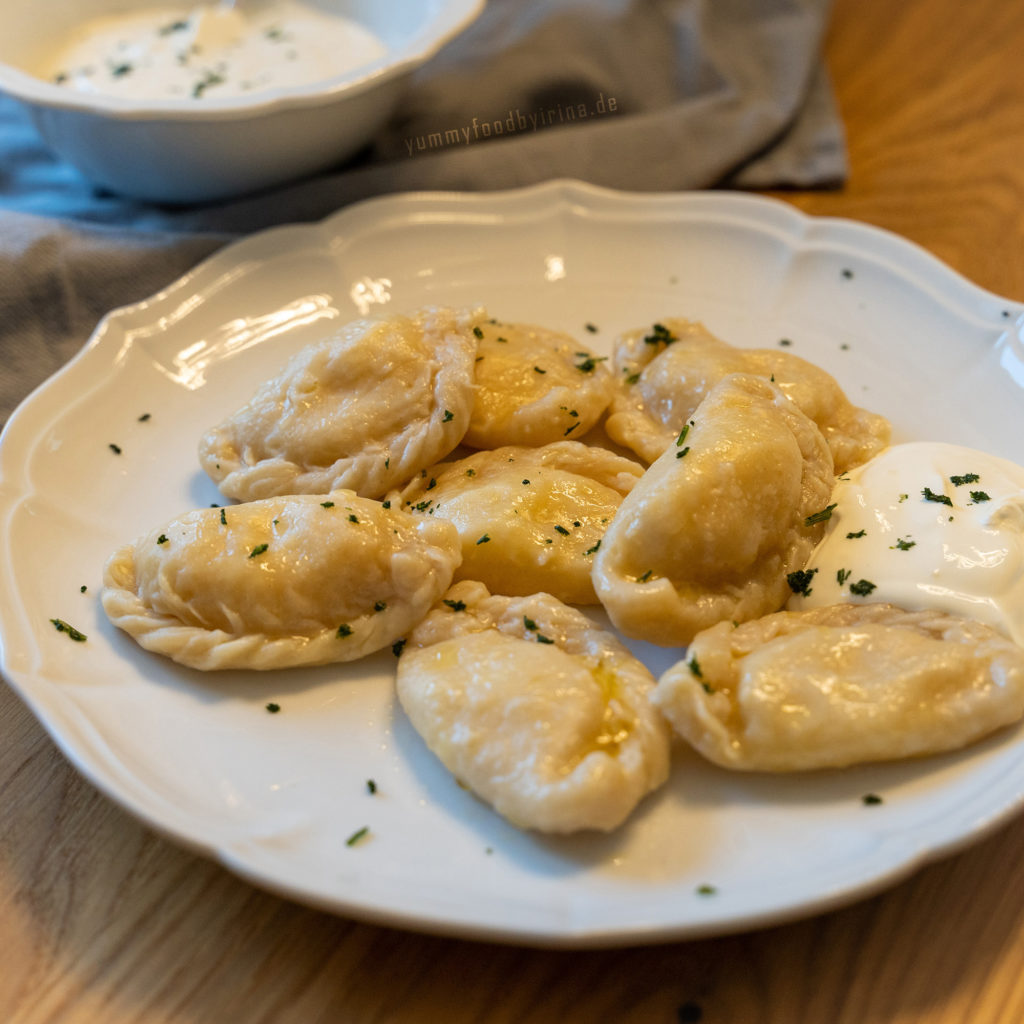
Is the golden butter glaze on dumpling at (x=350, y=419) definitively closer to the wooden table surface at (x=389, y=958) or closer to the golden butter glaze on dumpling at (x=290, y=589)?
the golden butter glaze on dumpling at (x=290, y=589)

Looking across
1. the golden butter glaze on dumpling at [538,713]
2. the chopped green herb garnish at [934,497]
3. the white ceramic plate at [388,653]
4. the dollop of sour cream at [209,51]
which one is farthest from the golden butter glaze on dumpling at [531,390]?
the dollop of sour cream at [209,51]

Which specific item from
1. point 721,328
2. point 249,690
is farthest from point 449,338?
point 249,690

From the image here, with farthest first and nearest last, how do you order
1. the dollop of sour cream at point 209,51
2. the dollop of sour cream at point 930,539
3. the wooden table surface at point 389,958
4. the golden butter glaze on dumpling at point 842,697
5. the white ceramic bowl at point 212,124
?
the dollop of sour cream at point 209,51 < the white ceramic bowl at point 212,124 < the dollop of sour cream at point 930,539 < the golden butter glaze on dumpling at point 842,697 < the wooden table surface at point 389,958

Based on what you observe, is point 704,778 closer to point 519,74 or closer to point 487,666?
point 487,666

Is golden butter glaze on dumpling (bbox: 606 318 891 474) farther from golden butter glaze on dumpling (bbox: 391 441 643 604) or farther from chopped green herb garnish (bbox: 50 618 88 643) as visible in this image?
chopped green herb garnish (bbox: 50 618 88 643)

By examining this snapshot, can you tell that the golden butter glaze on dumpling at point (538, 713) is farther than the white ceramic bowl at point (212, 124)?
No

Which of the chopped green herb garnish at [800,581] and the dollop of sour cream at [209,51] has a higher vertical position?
the dollop of sour cream at [209,51]
